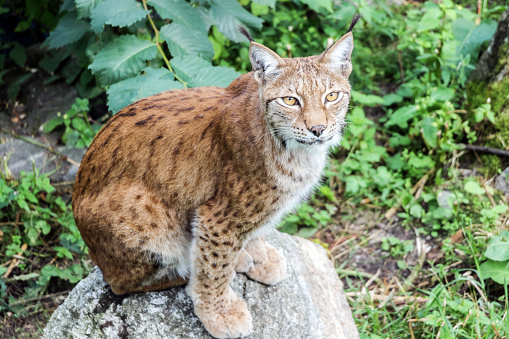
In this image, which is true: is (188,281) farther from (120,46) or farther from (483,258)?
(483,258)

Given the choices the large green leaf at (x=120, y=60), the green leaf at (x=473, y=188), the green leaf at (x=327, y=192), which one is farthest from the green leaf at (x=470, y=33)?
the large green leaf at (x=120, y=60)

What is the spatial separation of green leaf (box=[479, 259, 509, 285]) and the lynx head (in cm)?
223

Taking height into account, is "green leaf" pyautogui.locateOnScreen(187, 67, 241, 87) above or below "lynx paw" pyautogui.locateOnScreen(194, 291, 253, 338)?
above

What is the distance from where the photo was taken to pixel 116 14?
405 centimetres

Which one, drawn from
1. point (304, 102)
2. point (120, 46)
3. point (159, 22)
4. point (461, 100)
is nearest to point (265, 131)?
point (304, 102)

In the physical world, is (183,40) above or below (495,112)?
above

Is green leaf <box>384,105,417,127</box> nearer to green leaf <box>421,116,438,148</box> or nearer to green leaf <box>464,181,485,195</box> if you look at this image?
green leaf <box>421,116,438,148</box>

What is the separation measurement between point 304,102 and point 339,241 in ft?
9.51

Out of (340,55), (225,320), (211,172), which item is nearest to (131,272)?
(225,320)

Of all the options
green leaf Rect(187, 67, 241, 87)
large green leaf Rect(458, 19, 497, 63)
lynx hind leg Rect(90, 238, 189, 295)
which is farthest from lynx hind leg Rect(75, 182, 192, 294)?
large green leaf Rect(458, 19, 497, 63)

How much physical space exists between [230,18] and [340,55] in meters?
1.69

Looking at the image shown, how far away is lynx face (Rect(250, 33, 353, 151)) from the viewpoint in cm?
322

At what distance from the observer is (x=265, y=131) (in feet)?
11.2

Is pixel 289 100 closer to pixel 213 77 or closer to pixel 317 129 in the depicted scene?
pixel 317 129
